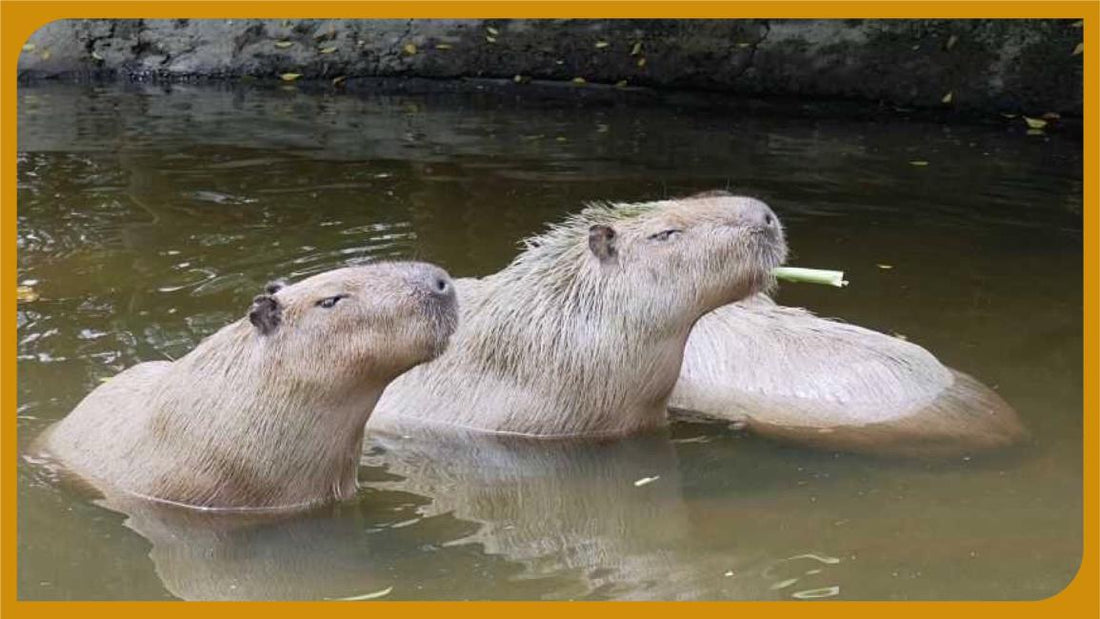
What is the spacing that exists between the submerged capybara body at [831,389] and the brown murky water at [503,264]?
0.19 meters

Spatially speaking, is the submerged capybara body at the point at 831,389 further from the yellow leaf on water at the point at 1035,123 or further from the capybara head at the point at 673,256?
the yellow leaf on water at the point at 1035,123

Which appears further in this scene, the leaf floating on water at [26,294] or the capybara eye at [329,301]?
the leaf floating on water at [26,294]

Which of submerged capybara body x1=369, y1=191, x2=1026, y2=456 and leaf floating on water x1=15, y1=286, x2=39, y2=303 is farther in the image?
leaf floating on water x1=15, y1=286, x2=39, y2=303

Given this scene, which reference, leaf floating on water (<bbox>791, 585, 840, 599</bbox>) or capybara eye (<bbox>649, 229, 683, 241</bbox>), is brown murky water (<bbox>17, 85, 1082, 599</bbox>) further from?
capybara eye (<bbox>649, 229, 683, 241</bbox>)

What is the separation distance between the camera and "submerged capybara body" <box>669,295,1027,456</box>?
6469 mm

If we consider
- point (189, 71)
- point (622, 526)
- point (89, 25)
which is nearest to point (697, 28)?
point (189, 71)

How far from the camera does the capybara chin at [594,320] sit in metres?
6.35

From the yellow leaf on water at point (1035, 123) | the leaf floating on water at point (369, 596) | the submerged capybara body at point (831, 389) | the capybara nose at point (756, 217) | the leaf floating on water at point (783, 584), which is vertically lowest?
the leaf floating on water at point (369, 596)

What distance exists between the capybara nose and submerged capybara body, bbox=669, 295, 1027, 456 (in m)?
0.87

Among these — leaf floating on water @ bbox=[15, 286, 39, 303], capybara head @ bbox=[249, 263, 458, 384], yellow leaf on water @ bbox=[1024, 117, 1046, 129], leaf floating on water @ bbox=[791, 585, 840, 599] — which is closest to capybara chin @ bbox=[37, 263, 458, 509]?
capybara head @ bbox=[249, 263, 458, 384]

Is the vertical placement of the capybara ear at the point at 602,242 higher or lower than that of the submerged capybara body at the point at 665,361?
higher

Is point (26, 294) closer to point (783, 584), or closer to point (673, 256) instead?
point (673, 256)

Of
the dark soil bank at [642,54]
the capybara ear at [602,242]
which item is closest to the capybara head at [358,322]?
the capybara ear at [602,242]

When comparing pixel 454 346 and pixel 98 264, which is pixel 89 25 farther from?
pixel 454 346
